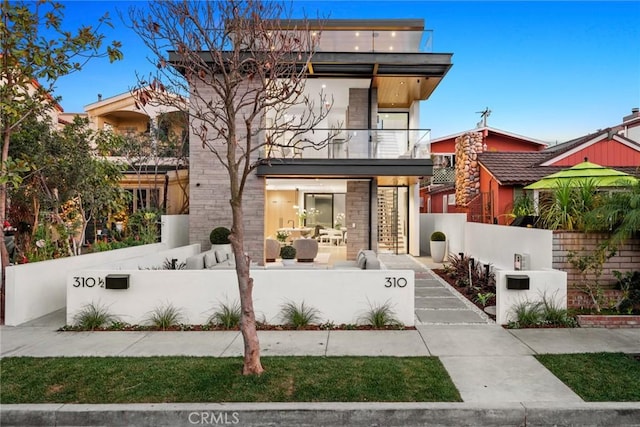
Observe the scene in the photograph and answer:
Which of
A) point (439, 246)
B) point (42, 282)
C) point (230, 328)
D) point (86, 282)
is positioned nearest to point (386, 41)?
point (439, 246)

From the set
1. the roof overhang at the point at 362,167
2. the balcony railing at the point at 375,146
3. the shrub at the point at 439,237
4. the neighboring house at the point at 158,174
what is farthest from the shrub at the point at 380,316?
the neighboring house at the point at 158,174

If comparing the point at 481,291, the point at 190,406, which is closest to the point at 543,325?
the point at 481,291

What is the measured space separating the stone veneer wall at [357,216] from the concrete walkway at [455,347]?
7.84 m

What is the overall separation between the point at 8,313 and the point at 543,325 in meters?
9.19

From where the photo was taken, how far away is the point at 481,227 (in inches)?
488

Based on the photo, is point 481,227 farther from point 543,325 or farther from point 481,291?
point 543,325

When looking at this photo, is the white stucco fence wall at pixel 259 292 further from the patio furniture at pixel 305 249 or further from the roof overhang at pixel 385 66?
the roof overhang at pixel 385 66

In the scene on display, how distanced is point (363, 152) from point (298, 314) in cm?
785

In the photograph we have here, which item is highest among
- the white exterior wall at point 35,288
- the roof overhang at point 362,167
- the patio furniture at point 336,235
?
the roof overhang at point 362,167

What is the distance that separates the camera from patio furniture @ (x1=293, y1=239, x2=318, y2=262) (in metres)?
12.7

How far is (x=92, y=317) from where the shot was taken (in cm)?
673

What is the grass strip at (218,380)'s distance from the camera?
407 centimetres

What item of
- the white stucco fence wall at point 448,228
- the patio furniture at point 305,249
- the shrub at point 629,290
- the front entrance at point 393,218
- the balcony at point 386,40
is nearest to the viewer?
the shrub at point 629,290

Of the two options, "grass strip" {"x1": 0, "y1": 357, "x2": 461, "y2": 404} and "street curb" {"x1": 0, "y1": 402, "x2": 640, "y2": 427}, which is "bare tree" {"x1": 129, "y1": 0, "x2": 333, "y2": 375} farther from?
"street curb" {"x1": 0, "y1": 402, "x2": 640, "y2": 427}
